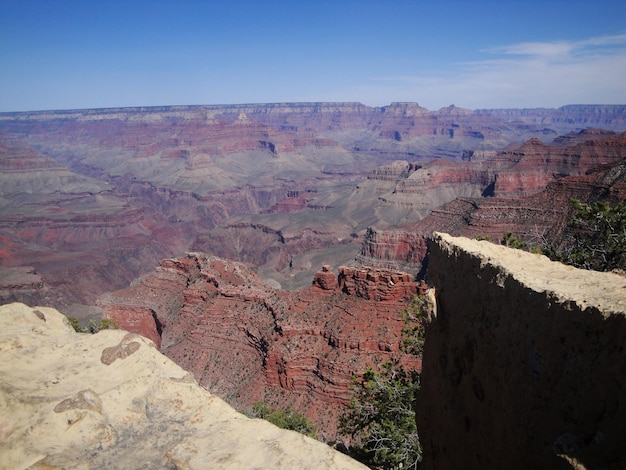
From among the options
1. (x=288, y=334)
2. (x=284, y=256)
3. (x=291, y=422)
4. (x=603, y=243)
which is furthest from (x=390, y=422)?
(x=284, y=256)

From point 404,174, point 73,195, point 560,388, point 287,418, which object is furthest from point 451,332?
point 73,195

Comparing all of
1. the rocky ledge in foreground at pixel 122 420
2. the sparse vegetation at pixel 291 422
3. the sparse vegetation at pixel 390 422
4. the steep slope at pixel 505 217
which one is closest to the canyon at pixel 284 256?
the steep slope at pixel 505 217

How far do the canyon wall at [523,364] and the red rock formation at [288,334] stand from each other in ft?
59.7

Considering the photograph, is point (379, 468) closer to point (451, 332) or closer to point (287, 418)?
point (451, 332)

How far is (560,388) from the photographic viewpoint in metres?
5.95

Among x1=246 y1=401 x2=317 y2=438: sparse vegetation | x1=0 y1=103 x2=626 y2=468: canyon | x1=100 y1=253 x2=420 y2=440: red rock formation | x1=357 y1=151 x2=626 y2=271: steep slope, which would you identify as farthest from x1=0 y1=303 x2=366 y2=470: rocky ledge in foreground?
x1=357 y1=151 x2=626 y2=271: steep slope

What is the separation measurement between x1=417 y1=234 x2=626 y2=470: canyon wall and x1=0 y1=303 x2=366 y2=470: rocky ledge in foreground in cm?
249

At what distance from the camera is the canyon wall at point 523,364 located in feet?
17.7

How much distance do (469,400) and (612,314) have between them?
3.63 meters

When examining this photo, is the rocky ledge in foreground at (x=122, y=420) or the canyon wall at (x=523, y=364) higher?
the canyon wall at (x=523, y=364)

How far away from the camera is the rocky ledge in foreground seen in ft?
27.7

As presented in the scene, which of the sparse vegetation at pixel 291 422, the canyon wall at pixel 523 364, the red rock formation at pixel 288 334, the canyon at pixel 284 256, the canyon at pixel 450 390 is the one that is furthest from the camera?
the canyon at pixel 284 256

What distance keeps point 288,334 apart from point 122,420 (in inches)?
823

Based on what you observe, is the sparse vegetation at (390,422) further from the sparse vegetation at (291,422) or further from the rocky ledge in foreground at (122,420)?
Result: the sparse vegetation at (291,422)
